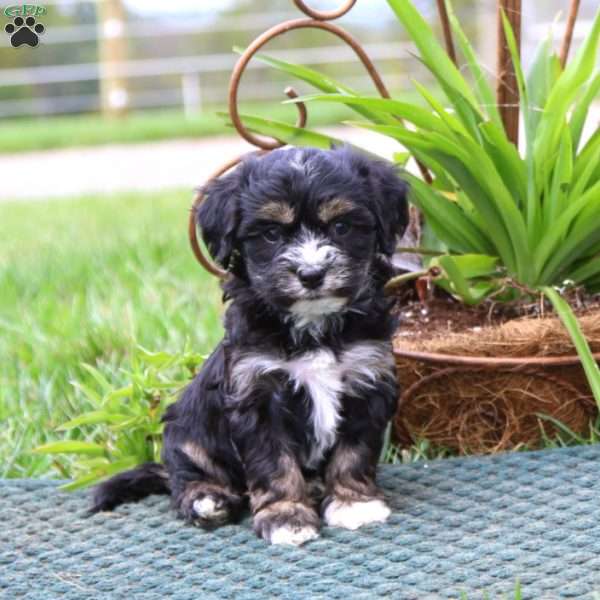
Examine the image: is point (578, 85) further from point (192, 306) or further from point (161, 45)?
point (161, 45)

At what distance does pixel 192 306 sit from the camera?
595cm

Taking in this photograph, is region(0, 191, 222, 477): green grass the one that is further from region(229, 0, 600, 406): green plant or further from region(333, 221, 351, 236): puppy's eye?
region(333, 221, 351, 236): puppy's eye

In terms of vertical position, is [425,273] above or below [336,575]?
above

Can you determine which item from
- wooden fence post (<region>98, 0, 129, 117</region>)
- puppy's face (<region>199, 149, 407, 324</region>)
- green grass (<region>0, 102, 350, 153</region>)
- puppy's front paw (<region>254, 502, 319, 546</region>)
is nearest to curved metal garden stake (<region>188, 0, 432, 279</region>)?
puppy's face (<region>199, 149, 407, 324</region>)

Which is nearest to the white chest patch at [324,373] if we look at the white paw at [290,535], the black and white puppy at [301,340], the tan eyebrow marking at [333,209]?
the black and white puppy at [301,340]

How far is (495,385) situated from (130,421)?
1284 mm

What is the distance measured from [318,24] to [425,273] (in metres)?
0.98

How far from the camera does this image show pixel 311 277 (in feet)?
10.4

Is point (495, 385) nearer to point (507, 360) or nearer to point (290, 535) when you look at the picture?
point (507, 360)

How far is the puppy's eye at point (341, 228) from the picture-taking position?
328 centimetres

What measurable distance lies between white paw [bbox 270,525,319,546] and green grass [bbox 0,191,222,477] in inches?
51.6

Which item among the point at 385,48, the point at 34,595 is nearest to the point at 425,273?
the point at 34,595

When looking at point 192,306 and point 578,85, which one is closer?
point 578,85

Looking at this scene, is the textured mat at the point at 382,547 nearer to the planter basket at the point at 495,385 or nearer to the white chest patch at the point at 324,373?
the planter basket at the point at 495,385
